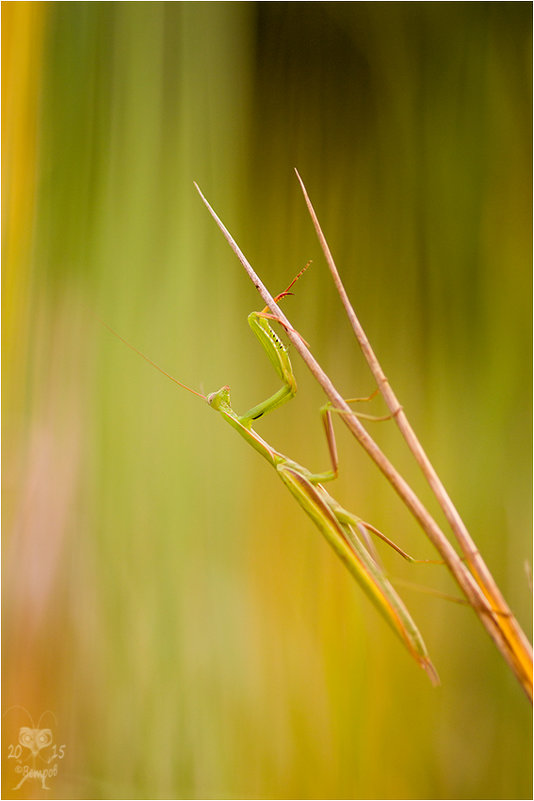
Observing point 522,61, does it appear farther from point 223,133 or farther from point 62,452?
point 62,452

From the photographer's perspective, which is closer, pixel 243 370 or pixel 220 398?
pixel 220 398

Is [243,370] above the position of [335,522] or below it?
above
